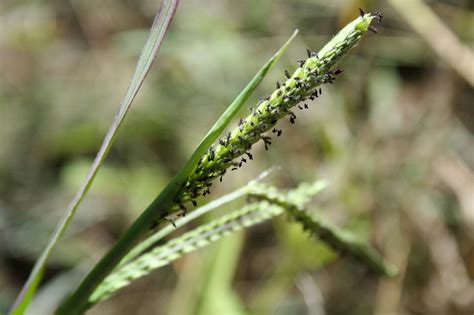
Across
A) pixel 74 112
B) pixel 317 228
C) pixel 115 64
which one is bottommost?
pixel 317 228

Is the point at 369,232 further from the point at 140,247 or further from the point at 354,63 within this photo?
the point at 140,247

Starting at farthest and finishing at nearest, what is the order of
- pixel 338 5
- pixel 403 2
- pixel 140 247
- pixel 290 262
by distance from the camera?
pixel 338 5 → pixel 403 2 → pixel 290 262 → pixel 140 247

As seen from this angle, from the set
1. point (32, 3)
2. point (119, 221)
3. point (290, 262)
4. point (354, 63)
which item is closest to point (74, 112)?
point (119, 221)

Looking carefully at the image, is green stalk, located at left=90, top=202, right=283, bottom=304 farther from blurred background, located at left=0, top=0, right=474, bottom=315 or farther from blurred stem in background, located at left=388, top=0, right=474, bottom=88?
blurred stem in background, located at left=388, top=0, right=474, bottom=88

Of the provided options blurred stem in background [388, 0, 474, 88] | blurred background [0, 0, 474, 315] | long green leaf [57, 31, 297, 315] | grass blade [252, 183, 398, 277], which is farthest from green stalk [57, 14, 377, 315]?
blurred stem in background [388, 0, 474, 88]

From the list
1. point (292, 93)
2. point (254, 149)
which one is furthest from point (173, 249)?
point (254, 149)

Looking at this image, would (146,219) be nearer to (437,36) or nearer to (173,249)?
(173,249)
